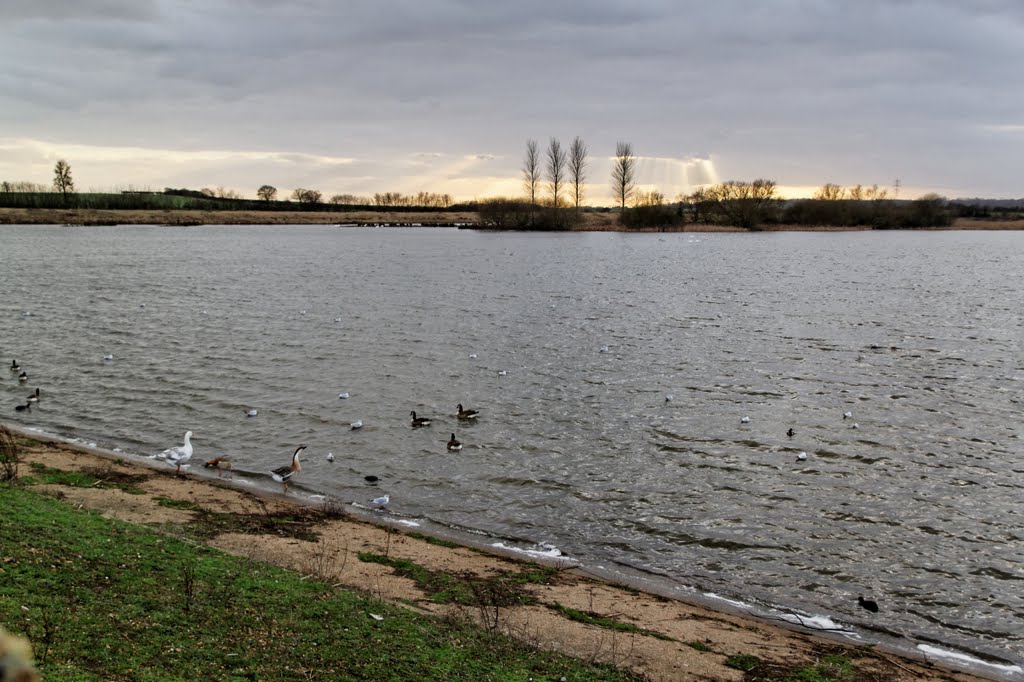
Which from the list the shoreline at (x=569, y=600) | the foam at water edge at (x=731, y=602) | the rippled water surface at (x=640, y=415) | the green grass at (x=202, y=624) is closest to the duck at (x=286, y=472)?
the rippled water surface at (x=640, y=415)

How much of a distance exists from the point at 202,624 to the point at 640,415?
16091mm

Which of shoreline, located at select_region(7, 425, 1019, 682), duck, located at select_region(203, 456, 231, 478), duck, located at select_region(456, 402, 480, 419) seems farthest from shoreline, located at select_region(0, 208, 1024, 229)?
shoreline, located at select_region(7, 425, 1019, 682)

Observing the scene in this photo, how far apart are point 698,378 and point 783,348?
7.65m

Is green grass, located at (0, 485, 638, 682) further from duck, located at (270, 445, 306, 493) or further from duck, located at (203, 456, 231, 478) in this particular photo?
duck, located at (203, 456, 231, 478)

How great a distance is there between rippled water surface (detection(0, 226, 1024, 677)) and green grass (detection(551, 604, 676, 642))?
94.8 inches

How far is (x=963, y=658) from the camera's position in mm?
10633

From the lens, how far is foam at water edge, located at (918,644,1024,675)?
34.1ft

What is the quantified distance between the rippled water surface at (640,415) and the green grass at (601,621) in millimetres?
2408

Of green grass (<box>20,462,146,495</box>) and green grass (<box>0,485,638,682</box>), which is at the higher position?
green grass (<box>0,485,638,682</box>)

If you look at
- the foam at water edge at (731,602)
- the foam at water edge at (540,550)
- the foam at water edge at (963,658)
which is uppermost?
the foam at water edge at (540,550)

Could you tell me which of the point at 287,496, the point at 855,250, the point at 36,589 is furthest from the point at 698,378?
the point at 855,250

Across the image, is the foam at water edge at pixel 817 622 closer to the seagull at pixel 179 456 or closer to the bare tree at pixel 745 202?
the seagull at pixel 179 456

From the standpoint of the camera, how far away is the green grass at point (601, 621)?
1033cm

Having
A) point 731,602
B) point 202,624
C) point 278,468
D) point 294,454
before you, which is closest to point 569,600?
point 731,602
